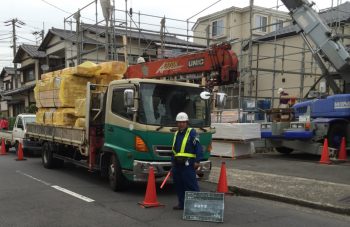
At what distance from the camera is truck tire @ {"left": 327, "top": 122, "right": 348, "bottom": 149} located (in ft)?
50.7

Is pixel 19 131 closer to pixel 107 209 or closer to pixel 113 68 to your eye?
pixel 113 68

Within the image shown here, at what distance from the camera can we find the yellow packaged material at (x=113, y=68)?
12242mm

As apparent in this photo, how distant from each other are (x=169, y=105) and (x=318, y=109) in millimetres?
8651

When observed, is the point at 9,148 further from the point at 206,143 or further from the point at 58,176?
the point at 206,143

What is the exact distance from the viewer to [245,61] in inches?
1115

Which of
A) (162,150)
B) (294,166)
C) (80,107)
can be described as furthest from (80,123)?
(294,166)

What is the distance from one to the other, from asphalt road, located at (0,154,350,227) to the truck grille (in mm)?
937

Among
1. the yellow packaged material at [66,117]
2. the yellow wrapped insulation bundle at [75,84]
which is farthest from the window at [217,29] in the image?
the yellow packaged material at [66,117]

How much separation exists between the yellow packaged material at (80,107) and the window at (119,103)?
1.91 m

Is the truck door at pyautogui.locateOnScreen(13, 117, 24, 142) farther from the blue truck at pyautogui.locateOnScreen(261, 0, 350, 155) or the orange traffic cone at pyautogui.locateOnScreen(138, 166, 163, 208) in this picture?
the orange traffic cone at pyautogui.locateOnScreen(138, 166, 163, 208)

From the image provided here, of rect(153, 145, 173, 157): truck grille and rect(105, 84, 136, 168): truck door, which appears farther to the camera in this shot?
rect(105, 84, 136, 168): truck door

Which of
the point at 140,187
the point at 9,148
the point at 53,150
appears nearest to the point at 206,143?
the point at 140,187

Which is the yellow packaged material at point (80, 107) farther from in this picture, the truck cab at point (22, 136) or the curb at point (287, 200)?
the truck cab at point (22, 136)

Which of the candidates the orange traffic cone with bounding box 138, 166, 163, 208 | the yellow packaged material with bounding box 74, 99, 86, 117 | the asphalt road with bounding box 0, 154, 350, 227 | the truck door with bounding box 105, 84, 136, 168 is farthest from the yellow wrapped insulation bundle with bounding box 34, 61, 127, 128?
the orange traffic cone with bounding box 138, 166, 163, 208
